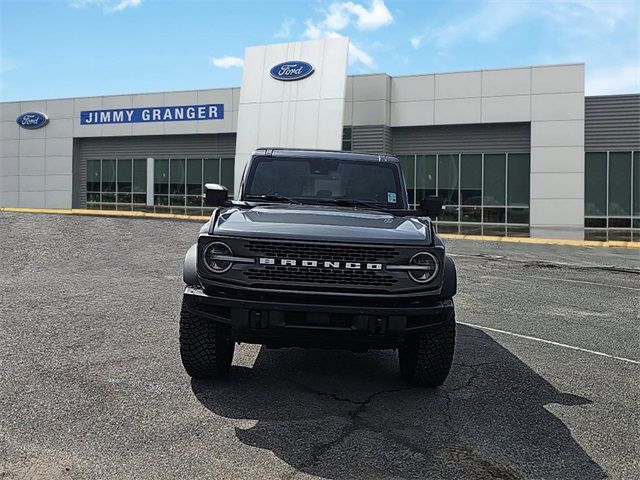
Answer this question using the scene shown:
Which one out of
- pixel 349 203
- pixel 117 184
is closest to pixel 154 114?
pixel 117 184

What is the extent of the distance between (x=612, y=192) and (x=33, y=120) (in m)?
29.1

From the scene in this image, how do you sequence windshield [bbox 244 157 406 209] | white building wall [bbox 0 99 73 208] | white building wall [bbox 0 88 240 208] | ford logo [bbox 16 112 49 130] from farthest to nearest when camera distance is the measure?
1. ford logo [bbox 16 112 49 130]
2. white building wall [bbox 0 99 73 208]
3. white building wall [bbox 0 88 240 208]
4. windshield [bbox 244 157 406 209]

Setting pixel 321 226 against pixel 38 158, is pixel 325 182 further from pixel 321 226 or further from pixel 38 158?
pixel 38 158

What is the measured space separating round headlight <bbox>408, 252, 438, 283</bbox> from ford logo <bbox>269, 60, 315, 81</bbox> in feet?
71.2

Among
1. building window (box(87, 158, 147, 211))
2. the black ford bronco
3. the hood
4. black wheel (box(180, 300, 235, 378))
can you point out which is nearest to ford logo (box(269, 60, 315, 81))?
building window (box(87, 158, 147, 211))

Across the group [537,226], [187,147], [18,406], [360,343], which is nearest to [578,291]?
[360,343]

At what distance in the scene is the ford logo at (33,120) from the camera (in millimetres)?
32938

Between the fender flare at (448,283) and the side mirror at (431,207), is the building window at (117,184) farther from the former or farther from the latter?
the fender flare at (448,283)

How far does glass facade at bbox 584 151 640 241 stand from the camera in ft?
78.0

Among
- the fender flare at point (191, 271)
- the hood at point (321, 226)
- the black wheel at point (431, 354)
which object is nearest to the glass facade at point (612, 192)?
the black wheel at point (431, 354)

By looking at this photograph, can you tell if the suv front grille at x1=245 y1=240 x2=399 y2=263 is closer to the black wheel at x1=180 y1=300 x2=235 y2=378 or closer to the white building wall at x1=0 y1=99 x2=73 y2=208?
the black wheel at x1=180 y1=300 x2=235 y2=378

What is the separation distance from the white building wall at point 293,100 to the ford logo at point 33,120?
13477 millimetres

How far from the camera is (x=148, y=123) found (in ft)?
100

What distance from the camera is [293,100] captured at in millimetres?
24938
